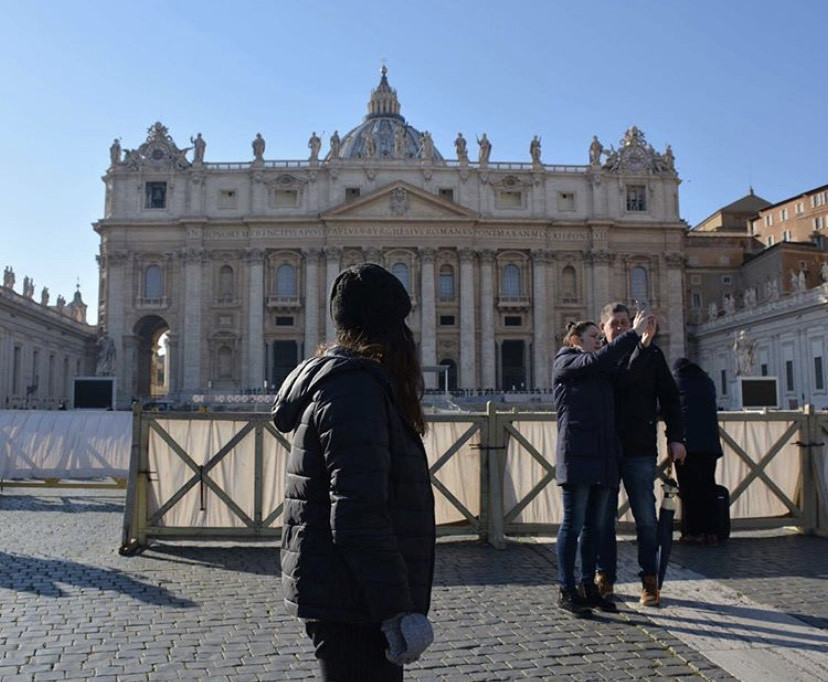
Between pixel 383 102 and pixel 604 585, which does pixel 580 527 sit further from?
pixel 383 102

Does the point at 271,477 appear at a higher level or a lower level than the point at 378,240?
lower

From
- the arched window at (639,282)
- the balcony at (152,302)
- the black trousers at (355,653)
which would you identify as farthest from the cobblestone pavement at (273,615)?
the arched window at (639,282)

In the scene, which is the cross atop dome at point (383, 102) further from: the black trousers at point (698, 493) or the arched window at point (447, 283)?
the black trousers at point (698, 493)

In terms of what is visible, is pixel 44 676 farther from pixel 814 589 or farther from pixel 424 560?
pixel 814 589

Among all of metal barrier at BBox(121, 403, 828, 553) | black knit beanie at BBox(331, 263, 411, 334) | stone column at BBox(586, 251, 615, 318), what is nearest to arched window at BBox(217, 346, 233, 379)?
stone column at BBox(586, 251, 615, 318)

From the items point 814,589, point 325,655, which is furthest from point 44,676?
point 814,589

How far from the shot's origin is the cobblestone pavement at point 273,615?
491cm

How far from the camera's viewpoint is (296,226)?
184 ft

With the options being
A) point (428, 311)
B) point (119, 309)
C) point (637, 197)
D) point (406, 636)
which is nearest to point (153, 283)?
point (119, 309)

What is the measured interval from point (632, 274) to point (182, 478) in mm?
53209

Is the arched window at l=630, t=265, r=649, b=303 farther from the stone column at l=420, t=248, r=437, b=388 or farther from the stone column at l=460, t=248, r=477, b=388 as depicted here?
the stone column at l=420, t=248, r=437, b=388

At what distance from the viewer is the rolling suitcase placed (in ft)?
28.7

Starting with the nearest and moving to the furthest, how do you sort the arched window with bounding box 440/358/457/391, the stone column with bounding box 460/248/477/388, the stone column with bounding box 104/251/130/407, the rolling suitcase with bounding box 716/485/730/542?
the rolling suitcase with bounding box 716/485/730/542 < the stone column with bounding box 104/251/130/407 < the stone column with bounding box 460/248/477/388 < the arched window with bounding box 440/358/457/391

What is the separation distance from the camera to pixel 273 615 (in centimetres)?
611
